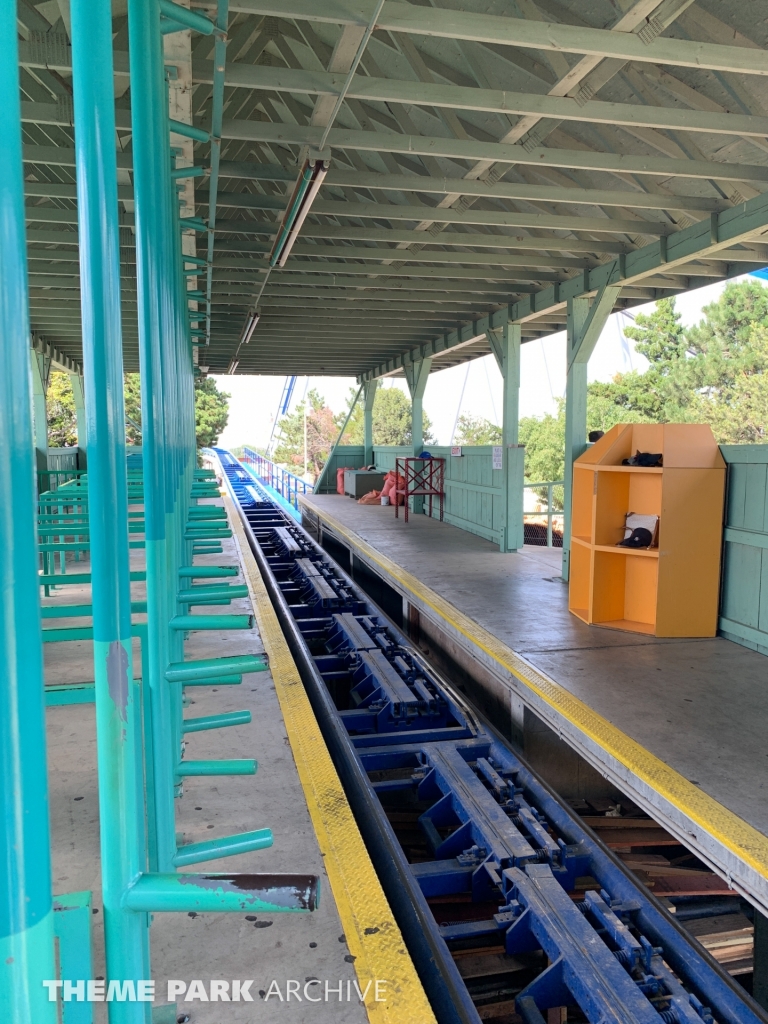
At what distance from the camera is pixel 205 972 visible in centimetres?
238

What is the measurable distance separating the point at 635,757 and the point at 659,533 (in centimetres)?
300

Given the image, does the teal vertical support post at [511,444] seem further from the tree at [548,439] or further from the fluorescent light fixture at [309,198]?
the tree at [548,439]

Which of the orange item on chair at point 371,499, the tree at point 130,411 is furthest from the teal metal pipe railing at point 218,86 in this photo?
the orange item on chair at point 371,499

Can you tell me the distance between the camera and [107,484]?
1291 mm

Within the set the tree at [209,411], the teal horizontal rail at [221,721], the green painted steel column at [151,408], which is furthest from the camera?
the tree at [209,411]

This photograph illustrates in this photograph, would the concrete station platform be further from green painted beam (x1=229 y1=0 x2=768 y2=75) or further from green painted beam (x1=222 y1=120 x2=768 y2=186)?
green painted beam (x1=222 y1=120 x2=768 y2=186)

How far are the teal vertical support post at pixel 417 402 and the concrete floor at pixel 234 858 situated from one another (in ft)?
42.3

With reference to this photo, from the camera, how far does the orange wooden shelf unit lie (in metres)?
6.78

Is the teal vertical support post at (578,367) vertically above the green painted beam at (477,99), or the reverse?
the green painted beam at (477,99)

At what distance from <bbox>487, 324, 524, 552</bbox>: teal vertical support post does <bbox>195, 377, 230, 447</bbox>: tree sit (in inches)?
1694

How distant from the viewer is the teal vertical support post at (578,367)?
9.23 m

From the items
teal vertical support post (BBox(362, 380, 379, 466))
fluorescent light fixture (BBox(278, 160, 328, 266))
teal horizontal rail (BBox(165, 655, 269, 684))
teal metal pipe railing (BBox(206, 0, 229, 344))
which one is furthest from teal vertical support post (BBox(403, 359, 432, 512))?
teal horizontal rail (BBox(165, 655, 269, 684))

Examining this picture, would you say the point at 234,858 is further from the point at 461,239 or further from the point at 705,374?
the point at 705,374

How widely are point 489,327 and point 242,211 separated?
4700 millimetres
